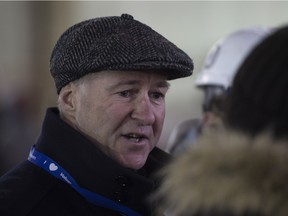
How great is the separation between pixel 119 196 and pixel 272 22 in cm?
904

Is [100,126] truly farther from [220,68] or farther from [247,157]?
[220,68]

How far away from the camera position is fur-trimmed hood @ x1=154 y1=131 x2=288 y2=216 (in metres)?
1.48

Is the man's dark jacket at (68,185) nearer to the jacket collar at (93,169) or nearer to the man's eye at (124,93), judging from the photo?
the jacket collar at (93,169)

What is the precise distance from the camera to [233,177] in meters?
1.51

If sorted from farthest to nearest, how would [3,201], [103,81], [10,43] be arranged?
[10,43]
[103,81]
[3,201]

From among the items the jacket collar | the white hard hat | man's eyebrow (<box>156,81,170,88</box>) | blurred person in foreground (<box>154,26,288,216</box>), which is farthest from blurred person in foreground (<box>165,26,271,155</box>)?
blurred person in foreground (<box>154,26,288,216</box>)

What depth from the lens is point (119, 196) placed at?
2.59m

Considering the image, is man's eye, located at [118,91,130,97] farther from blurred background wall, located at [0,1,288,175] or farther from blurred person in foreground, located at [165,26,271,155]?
blurred background wall, located at [0,1,288,175]

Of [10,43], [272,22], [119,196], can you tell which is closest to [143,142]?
[119,196]

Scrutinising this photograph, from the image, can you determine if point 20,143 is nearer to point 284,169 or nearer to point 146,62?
point 146,62

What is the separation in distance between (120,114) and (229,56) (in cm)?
189

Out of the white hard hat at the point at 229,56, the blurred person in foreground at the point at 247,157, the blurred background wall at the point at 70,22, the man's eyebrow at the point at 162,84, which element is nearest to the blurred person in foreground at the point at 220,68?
the white hard hat at the point at 229,56

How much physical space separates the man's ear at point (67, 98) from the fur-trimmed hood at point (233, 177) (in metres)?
1.30

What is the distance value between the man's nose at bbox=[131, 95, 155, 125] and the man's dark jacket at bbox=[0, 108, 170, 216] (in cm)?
20
